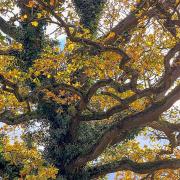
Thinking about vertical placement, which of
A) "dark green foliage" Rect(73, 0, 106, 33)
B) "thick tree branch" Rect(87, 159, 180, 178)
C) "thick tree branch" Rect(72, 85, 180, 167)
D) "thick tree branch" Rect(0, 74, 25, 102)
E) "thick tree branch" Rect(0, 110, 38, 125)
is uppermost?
"dark green foliage" Rect(73, 0, 106, 33)

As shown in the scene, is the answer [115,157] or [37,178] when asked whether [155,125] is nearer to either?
[115,157]

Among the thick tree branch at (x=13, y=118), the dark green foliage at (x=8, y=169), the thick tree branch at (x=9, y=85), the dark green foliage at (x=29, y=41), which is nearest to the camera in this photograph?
the thick tree branch at (x=9, y=85)

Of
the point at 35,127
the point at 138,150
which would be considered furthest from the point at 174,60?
the point at 35,127

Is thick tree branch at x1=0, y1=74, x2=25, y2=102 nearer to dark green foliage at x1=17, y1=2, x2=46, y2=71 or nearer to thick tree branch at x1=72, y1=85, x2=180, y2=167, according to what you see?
thick tree branch at x1=72, y1=85, x2=180, y2=167

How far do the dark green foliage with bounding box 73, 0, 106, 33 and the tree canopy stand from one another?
0.16 ft

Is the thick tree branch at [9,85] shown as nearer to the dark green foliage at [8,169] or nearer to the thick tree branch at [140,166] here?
the dark green foliage at [8,169]

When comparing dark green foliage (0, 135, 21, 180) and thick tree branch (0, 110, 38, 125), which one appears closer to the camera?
dark green foliage (0, 135, 21, 180)

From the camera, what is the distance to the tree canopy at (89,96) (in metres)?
14.7

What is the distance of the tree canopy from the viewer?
48.1ft

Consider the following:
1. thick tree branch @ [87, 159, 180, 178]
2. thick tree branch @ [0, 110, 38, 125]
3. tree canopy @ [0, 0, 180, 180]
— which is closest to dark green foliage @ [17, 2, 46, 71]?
tree canopy @ [0, 0, 180, 180]

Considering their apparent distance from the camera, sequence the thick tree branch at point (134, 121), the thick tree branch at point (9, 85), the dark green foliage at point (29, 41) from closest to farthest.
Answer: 1. the thick tree branch at point (9, 85)
2. the thick tree branch at point (134, 121)
3. the dark green foliage at point (29, 41)

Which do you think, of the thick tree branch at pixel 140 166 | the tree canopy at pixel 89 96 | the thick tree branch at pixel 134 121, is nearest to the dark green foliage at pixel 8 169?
the tree canopy at pixel 89 96

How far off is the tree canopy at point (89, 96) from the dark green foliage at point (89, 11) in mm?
48

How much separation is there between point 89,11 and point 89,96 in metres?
6.25
